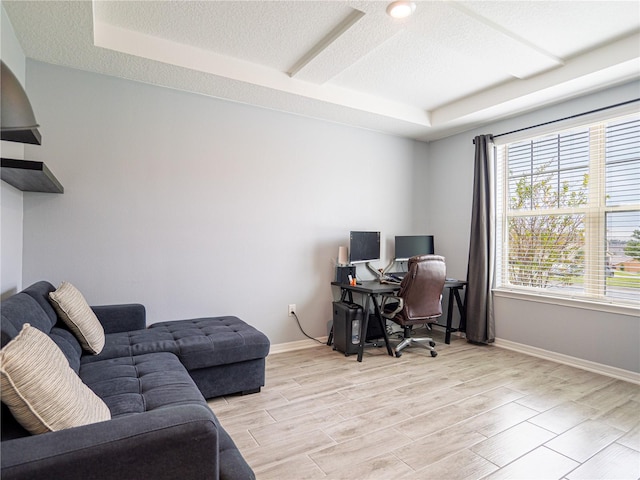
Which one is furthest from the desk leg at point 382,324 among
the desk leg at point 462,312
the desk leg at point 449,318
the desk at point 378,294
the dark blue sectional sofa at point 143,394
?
the dark blue sectional sofa at point 143,394

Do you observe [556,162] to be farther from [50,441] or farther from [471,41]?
[50,441]

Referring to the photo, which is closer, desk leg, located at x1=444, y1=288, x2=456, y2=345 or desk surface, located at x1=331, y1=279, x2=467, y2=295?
desk surface, located at x1=331, y1=279, x2=467, y2=295

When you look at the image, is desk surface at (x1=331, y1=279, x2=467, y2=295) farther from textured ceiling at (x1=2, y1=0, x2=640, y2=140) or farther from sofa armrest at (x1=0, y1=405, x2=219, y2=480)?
sofa armrest at (x1=0, y1=405, x2=219, y2=480)

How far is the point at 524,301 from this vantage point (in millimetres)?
3826

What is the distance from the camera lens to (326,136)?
13.3 ft

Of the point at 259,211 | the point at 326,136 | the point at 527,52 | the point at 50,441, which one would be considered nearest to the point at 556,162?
the point at 527,52

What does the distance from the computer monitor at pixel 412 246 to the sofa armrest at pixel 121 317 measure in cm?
290

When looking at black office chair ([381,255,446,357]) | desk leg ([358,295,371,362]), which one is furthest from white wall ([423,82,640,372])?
desk leg ([358,295,371,362])

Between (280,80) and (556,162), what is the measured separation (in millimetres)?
2852

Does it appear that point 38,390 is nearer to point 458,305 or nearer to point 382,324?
point 382,324

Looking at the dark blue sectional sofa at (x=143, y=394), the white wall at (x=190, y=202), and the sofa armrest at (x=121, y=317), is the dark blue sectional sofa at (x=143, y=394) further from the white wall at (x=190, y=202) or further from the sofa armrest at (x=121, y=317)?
the white wall at (x=190, y=202)

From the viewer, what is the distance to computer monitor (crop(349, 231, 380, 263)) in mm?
4012

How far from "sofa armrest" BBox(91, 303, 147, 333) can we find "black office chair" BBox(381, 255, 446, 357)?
7.58 feet

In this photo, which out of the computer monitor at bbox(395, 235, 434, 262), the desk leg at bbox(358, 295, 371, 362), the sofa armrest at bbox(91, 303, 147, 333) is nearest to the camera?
the sofa armrest at bbox(91, 303, 147, 333)
